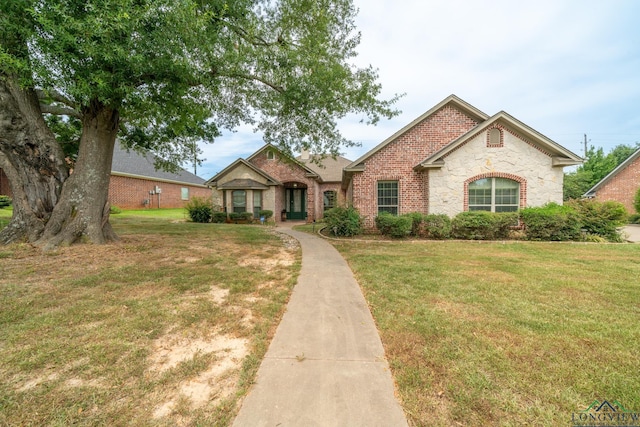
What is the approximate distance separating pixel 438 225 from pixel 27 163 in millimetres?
13140

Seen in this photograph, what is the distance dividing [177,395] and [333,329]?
5.78 feet

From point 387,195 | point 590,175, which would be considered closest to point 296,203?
point 387,195

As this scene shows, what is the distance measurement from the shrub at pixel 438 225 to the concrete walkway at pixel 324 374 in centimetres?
739

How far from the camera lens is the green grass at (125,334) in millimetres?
1979

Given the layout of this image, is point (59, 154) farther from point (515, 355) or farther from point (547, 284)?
point (547, 284)

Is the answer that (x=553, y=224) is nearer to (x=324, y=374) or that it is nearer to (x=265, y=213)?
(x=324, y=374)

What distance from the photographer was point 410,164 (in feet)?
39.4

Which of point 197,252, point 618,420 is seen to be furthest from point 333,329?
point 197,252

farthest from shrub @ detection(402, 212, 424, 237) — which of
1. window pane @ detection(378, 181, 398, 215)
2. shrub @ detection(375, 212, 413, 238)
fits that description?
window pane @ detection(378, 181, 398, 215)

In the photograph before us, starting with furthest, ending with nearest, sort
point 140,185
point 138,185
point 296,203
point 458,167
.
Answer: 1. point 140,185
2. point 138,185
3. point 296,203
4. point 458,167

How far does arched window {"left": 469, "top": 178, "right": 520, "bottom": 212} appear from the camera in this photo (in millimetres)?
10961

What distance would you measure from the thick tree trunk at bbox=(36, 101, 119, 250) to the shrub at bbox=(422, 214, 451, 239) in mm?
11077

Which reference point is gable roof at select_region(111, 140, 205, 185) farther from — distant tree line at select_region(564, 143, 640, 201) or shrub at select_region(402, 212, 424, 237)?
distant tree line at select_region(564, 143, 640, 201)

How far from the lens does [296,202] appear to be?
73.5 feet
